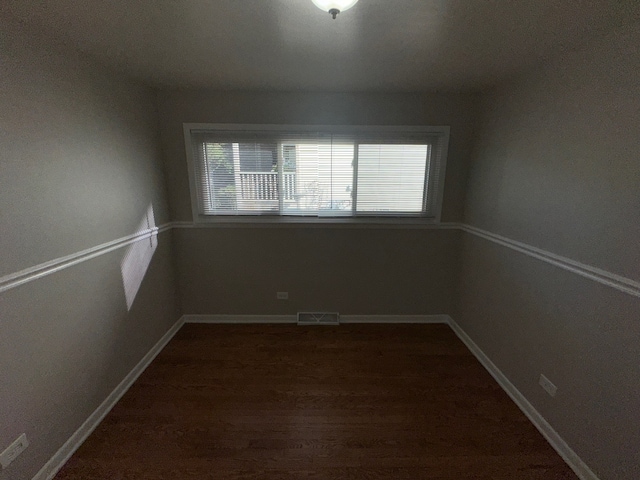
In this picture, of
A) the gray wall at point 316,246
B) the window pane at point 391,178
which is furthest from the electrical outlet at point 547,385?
the window pane at point 391,178

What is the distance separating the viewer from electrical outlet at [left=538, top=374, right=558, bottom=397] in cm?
164

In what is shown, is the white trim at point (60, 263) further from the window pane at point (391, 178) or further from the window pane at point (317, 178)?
the window pane at point (391, 178)

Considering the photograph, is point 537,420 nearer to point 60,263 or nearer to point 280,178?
point 280,178

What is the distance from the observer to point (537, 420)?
1735mm

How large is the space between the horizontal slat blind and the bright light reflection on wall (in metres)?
0.49

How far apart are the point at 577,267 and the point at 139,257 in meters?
3.10

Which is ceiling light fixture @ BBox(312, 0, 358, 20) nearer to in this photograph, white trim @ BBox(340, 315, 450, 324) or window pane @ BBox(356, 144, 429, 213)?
window pane @ BBox(356, 144, 429, 213)

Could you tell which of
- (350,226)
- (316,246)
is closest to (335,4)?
(350,226)

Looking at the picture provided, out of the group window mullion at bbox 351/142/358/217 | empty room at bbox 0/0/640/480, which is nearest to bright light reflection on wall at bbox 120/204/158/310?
empty room at bbox 0/0/640/480

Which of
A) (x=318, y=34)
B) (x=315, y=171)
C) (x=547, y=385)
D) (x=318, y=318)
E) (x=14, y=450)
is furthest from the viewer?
(x=318, y=318)

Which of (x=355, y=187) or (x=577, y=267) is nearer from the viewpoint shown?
(x=577, y=267)

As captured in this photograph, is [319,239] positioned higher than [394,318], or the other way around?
[319,239]

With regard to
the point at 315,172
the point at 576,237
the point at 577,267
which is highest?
the point at 315,172

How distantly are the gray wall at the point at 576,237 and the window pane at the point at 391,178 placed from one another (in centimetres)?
67
